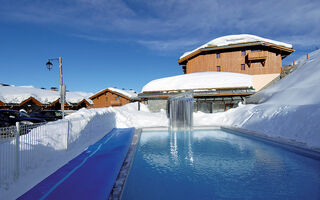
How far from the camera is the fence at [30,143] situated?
12.1ft

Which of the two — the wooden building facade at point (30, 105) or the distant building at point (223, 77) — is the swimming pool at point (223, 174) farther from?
the wooden building facade at point (30, 105)

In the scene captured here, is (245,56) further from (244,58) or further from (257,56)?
(257,56)

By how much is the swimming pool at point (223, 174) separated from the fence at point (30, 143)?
8.70 ft

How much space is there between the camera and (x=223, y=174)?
5449 millimetres

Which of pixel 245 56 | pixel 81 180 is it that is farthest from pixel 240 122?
pixel 245 56

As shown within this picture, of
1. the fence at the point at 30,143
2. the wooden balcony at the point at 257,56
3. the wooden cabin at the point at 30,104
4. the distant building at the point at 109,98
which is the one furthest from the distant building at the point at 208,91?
the wooden cabin at the point at 30,104

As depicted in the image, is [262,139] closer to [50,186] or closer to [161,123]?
[161,123]

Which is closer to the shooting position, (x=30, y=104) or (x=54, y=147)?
(x=54, y=147)

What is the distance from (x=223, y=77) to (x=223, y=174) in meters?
16.6

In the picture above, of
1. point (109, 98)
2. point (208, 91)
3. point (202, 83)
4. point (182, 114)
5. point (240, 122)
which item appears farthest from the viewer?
point (109, 98)

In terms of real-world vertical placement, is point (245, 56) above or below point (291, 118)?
above

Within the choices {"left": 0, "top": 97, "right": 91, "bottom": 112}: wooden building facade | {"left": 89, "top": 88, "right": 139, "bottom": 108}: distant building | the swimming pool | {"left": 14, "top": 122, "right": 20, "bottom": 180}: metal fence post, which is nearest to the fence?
{"left": 14, "top": 122, "right": 20, "bottom": 180}: metal fence post

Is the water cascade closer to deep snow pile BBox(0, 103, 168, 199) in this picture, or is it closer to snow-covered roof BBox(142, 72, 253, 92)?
snow-covered roof BBox(142, 72, 253, 92)

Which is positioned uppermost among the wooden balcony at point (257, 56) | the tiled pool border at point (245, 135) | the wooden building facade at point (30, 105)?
the wooden balcony at point (257, 56)
